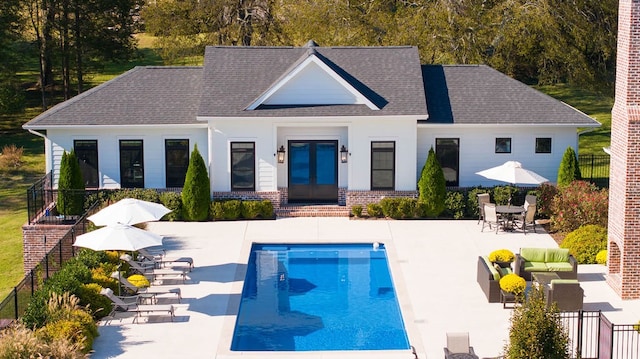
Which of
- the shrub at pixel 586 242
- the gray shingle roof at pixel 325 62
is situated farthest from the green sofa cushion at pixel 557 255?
the gray shingle roof at pixel 325 62

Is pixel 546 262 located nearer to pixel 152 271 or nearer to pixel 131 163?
pixel 152 271

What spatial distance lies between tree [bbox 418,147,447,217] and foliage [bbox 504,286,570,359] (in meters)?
15.7

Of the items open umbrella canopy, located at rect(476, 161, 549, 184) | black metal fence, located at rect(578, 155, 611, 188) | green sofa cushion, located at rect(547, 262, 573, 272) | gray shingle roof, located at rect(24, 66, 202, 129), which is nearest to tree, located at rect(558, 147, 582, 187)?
open umbrella canopy, located at rect(476, 161, 549, 184)

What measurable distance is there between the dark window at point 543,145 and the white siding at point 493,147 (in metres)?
0.11

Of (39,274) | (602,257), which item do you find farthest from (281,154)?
(602,257)

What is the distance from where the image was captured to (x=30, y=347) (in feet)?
63.0

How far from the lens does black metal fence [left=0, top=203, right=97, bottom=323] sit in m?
22.4

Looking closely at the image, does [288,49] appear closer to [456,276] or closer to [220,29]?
[456,276]

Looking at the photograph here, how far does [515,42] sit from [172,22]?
65.0 ft

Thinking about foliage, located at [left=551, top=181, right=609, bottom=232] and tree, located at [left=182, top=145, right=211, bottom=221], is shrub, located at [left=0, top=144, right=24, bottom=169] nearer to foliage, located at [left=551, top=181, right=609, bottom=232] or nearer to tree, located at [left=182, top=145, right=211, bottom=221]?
tree, located at [left=182, top=145, right=211, bottom=221]

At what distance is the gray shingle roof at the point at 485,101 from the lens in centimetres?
3578

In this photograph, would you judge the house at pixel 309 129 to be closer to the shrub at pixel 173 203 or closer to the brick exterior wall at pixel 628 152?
the shrub at pixel 173 203

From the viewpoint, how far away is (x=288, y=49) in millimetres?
38031

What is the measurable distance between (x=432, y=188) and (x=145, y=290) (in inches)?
486
